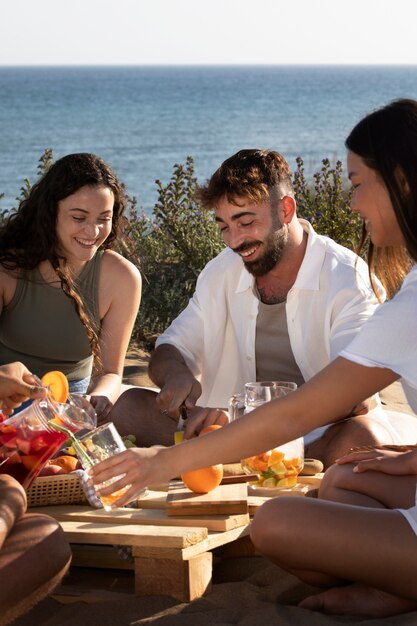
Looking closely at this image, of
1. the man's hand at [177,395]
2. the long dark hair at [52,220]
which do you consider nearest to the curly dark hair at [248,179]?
the long dark hair at [52,220]

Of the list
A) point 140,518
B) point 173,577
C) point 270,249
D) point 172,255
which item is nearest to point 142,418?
point 270,249

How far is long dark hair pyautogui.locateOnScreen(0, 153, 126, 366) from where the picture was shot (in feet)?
16.6

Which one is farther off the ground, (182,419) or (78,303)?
(78,303)

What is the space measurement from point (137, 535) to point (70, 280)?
1.88 meters

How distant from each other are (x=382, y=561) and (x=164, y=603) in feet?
2.34

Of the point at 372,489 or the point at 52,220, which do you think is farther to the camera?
the point at 52,220

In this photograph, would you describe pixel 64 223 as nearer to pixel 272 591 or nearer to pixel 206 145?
pixel 272 591

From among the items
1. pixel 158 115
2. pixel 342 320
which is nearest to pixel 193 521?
pixel 342 320

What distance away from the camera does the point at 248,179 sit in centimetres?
491

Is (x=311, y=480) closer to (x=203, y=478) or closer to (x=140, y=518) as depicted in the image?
(x=203, y=478)

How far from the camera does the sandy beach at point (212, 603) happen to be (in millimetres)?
3340

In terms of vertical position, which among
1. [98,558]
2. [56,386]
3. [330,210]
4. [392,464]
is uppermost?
[330,210]

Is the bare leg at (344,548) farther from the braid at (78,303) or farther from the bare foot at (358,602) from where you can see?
the braid at (78,303)

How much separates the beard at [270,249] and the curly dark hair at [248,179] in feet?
0.51
